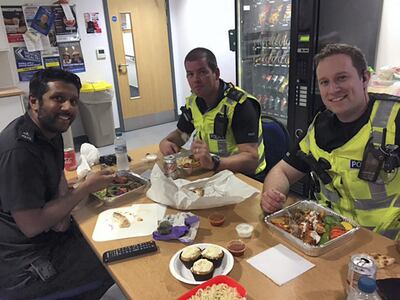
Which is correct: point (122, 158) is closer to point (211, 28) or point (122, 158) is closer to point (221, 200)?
point (221, 200)

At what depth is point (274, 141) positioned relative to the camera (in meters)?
2.14

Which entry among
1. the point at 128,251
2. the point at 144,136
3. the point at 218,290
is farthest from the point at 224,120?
the point at 144,136

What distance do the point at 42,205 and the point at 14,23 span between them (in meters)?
3.87

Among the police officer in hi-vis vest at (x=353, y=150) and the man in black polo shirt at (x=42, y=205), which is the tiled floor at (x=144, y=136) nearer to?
the man in black polo shirt at (x=42, y=205)

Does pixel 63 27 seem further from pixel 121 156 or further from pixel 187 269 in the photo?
pixel 187 269

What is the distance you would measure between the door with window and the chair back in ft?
12.0

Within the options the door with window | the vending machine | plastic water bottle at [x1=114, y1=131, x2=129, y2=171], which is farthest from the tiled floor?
plastic water bottle at [x1=114, y1=131, x2=129, y2=171]

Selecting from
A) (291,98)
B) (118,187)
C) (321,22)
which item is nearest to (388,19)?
(321,22)

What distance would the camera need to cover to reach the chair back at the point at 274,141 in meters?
2.11

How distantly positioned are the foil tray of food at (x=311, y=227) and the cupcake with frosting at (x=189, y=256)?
32cm

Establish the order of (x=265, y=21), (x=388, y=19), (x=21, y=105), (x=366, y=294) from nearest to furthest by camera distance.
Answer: (x=366, y=294)
(x=388, y=19)
(x=265, y=21)
(x=21, y=105)

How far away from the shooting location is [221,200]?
149 cm

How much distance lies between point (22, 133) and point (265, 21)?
273 cm

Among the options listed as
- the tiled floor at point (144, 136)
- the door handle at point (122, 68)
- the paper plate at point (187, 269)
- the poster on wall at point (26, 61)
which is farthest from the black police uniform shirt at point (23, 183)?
the door handle at point (122, 68)
